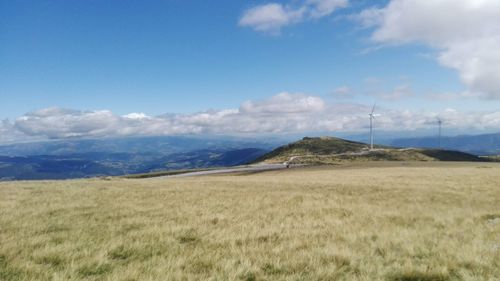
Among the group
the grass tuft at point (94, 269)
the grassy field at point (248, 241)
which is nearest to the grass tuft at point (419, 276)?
the grassy field at point (248, 241)

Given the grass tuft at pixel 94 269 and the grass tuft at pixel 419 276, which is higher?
the grass tuft at pixel 94 269

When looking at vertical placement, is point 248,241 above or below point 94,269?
below

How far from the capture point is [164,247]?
9.66m

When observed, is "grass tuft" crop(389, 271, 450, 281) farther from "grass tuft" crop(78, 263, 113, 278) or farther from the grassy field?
"grass tuft" crop(78, 263, 113, 278)

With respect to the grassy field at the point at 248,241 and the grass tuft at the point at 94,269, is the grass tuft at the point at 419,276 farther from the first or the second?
the grass tuft at the point at 94,269

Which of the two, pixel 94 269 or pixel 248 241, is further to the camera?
pixel 248 241

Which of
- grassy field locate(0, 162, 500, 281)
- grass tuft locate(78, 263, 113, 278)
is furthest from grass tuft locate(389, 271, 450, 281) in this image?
grass tuft locate(78, 263, 113, 278)

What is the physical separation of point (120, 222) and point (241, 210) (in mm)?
5579

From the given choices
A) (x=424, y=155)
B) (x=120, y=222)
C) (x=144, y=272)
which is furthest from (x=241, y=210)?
(x=424, y=155)

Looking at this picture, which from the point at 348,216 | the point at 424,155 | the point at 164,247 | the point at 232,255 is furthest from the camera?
the point at 424,155

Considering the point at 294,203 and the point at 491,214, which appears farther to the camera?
the point at 294,203

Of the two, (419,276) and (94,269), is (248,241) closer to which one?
(94,269)

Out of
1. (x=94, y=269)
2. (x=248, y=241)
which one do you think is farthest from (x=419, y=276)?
(x=94, y=269)

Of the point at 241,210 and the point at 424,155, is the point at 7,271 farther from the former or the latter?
the point at 424,155
